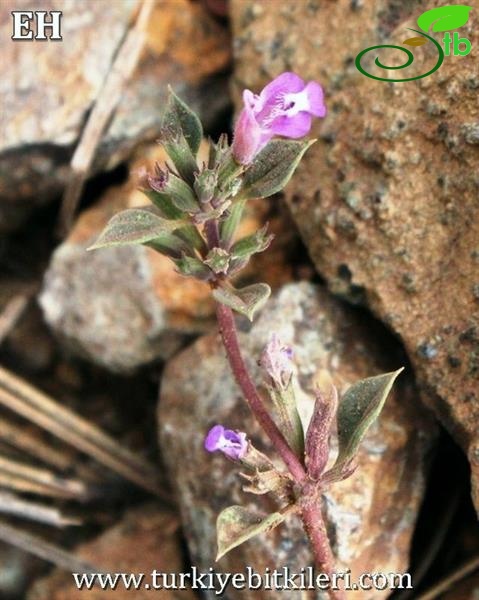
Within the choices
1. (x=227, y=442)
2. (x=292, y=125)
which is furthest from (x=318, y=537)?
(x=292, y=125)

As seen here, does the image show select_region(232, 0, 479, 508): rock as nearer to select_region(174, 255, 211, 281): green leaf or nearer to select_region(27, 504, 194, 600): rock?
select_region(174, 255, 211, 281): green leaf

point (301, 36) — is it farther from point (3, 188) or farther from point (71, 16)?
point (3, 188)

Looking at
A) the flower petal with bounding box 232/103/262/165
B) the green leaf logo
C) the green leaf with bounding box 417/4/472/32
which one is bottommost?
the flower petal with bounding box 232/103/262/165

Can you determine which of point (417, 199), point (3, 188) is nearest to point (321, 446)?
point (417, 199)

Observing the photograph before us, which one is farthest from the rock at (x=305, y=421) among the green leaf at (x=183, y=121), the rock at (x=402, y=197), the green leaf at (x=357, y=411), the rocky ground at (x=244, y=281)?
the green leaf at (x=183, y=121)

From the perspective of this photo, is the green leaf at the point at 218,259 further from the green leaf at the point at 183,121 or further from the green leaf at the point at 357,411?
the green leaf at the point at 357,411

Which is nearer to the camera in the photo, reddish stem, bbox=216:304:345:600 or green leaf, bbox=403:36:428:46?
reddish stem, bbox=216:304:345:600

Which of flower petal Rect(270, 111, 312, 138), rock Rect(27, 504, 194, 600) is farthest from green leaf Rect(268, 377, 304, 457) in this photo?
rock Rect(27, 504, 194, 600)
